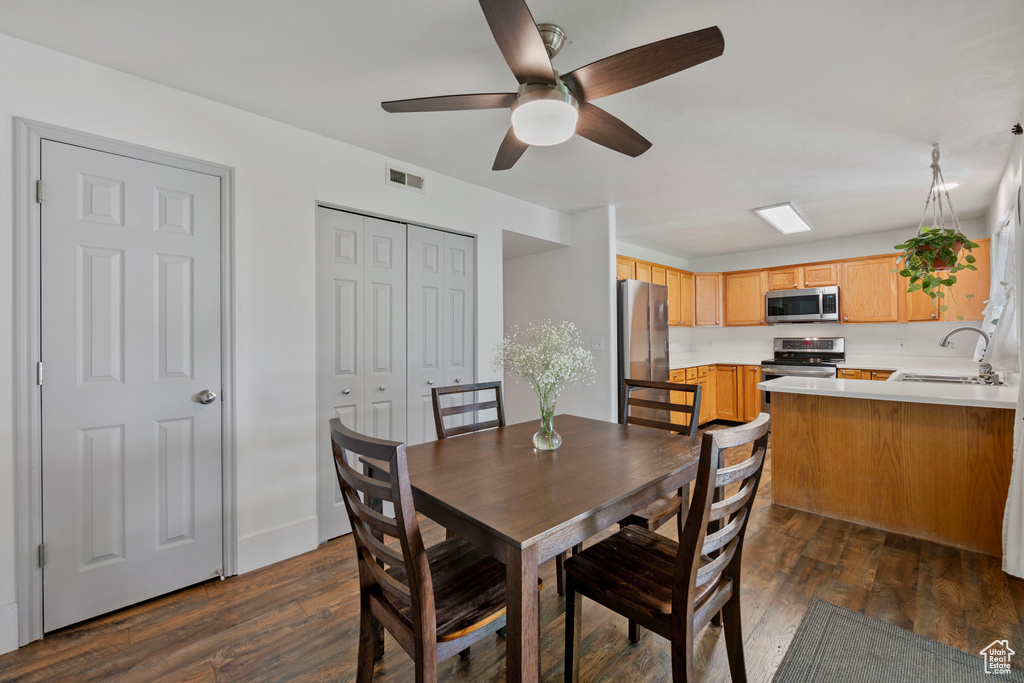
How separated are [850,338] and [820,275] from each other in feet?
2.80

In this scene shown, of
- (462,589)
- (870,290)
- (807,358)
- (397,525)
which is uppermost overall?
(870,290)

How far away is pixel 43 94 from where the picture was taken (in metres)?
1.76

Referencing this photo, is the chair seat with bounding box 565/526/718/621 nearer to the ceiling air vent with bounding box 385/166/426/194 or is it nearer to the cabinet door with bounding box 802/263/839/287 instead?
the ceiling air vent with bounding box 385/166/426/194

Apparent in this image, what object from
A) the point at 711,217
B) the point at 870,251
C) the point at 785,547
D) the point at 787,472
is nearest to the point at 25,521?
the point at 785,547

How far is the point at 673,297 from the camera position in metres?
5.55

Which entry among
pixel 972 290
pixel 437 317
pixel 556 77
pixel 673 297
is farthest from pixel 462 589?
pixel 972 290

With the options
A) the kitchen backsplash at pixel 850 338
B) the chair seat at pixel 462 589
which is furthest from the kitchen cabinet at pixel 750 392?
the chair seat at pixel 462 589

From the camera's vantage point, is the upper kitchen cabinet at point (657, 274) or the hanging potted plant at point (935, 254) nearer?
the hanging potted plant at point (935, 254)

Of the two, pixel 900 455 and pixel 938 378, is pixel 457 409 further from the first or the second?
pixel 938 378

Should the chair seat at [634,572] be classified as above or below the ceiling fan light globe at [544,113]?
below

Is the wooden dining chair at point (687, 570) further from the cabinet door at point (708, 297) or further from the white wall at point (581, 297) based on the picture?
the cabinet door at point (708, 297)

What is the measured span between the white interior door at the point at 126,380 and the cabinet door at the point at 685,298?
5230mm

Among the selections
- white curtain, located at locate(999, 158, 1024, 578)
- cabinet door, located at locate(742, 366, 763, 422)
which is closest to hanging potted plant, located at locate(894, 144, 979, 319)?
white curtain, located at locate(999, 158, 1024, 578)

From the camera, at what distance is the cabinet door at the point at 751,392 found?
5.29 m
